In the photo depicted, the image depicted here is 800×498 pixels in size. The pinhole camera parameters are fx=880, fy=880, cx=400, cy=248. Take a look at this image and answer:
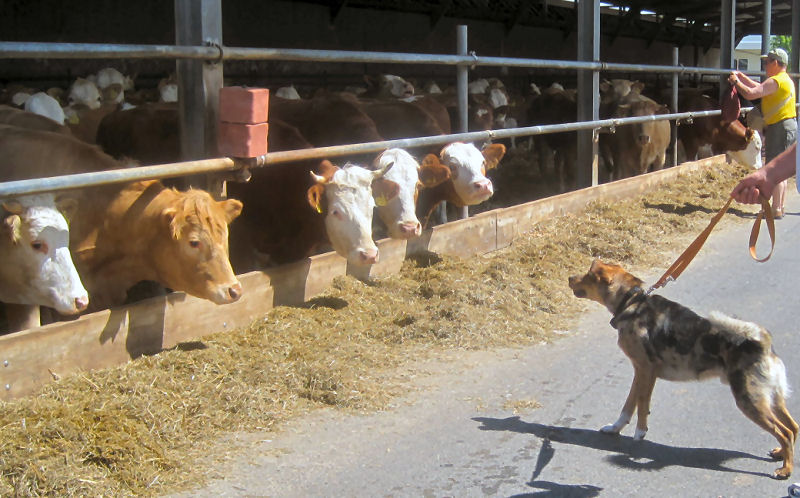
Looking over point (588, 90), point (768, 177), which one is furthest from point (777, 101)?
point (768, 177)

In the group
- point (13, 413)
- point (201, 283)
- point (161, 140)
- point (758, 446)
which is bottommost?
point (758, 446)

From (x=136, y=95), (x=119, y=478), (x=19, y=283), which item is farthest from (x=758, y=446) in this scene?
(x=136, y=95)

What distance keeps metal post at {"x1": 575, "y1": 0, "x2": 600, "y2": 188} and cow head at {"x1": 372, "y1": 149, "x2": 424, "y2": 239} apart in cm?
432

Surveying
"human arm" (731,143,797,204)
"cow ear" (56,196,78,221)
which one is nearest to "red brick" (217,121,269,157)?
"cow ear" (56,196,78,221)

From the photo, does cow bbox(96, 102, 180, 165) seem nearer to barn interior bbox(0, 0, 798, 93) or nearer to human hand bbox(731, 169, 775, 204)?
human hand bbox(731, 169, 775, 204)

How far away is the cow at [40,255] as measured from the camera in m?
4.65

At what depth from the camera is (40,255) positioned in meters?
4.69

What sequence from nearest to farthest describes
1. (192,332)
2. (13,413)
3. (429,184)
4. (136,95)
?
(13,413) < (192,332) < (429,184) < (136,95)

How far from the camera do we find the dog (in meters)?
3.74

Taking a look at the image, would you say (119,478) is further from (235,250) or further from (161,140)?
(161,140)

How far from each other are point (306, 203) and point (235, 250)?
0.69 metres

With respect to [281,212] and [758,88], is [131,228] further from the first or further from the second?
[758,88]

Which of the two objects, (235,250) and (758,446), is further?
(235,250)

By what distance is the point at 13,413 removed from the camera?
12.8ft
